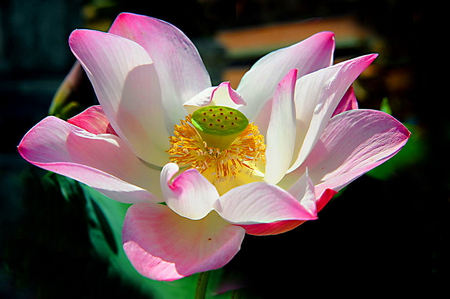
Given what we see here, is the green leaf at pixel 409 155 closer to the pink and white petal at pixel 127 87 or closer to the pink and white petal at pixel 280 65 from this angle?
the pink and white petal at pixel 280 65

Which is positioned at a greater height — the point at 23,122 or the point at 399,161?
the point at 399,161

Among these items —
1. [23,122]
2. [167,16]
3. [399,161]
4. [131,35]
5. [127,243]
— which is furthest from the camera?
A: [23,122]

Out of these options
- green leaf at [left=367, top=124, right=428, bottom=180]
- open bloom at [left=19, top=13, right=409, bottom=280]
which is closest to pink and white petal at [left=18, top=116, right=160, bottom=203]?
open bloom at [left=19, top=13, right=409, bottom=280]

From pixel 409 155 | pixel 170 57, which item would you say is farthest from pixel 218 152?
pixel 409 155

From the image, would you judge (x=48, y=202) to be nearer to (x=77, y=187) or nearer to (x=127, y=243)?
(x=77, y=187)

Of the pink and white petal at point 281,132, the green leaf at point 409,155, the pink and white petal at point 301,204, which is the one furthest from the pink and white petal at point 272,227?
the green leaf at point 409,155

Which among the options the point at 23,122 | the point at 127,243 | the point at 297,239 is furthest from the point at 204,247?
the point at 23,122
